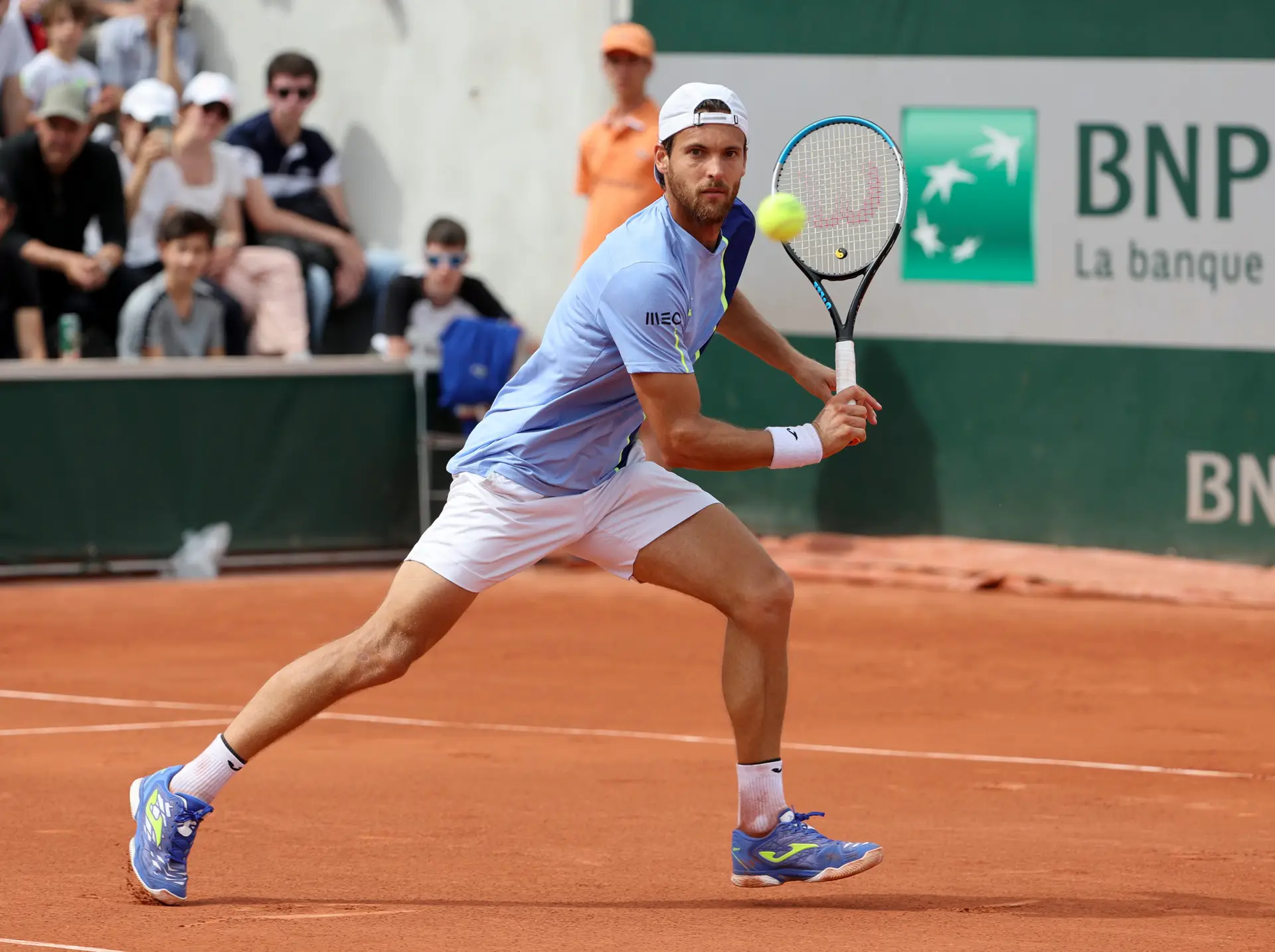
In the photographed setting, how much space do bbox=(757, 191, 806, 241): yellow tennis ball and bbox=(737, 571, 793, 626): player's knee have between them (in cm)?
81

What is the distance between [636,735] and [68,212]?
16.8 feet

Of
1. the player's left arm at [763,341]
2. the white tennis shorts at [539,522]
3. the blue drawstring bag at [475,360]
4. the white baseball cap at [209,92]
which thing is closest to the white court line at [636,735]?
the player's left arm at [763,341]

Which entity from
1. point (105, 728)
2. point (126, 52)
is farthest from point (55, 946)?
point (126, 52)

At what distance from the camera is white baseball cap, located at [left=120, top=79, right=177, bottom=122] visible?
1148cm

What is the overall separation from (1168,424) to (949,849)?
17.9 feet

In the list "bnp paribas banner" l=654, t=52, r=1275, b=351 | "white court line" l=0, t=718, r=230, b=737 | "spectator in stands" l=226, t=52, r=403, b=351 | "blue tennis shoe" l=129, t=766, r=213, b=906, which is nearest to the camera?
"blue tennis shoe" l=129, t=766, r=213, b=906

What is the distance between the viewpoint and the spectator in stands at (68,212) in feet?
34.5

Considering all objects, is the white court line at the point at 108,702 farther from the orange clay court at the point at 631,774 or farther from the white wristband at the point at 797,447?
the white wristband at the point at 797,447

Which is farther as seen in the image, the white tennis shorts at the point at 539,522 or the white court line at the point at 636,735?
the white court line at the point at 636,735

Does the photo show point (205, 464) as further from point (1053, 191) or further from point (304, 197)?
point (1053, 191)

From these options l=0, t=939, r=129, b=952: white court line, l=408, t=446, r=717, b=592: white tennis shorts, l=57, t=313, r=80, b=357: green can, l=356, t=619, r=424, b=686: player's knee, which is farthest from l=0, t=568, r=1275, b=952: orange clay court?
l=57, t=313, r=80, b=357: green can

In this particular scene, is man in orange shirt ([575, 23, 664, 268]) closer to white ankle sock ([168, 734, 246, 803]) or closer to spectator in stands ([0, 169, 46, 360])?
spectator in stands ([0, 169, 46, 360])

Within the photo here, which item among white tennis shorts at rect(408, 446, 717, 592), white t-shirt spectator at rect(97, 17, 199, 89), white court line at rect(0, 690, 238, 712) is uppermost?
white t-shirt spectator at rect(97, 17, 199, 89)

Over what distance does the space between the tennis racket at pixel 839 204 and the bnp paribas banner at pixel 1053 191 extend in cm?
494
